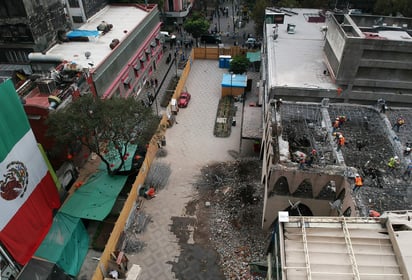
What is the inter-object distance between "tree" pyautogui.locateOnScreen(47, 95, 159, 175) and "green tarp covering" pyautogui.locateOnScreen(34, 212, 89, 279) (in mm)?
6301

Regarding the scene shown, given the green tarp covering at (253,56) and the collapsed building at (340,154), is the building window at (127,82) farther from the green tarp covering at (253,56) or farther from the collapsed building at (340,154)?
the green tarp covering at (253,56)

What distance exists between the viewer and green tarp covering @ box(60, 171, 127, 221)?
2716cm

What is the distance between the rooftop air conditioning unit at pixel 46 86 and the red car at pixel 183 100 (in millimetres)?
18876

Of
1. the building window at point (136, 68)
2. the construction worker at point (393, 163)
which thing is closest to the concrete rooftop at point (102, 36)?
the building window at point (136, 68)

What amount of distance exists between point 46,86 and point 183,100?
19977mm

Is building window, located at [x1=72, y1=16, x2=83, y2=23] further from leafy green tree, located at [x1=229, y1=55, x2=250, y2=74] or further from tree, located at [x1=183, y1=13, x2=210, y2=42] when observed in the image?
leafy green tree, located at [x1=229, y1=55, x2=250, y2=74]

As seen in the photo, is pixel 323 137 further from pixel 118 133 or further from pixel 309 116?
pixel 118 133

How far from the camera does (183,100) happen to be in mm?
45875

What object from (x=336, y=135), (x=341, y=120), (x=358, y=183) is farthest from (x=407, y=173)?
(x=341, y=120)

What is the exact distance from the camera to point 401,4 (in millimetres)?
51625

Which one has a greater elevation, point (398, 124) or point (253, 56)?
point (398, 124)

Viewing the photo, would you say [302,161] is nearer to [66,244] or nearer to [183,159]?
[183,159]

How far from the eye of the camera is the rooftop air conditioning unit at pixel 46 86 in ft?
98.2

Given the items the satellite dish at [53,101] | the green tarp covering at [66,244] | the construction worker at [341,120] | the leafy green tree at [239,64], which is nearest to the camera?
the green tarp covering at [66,244]
